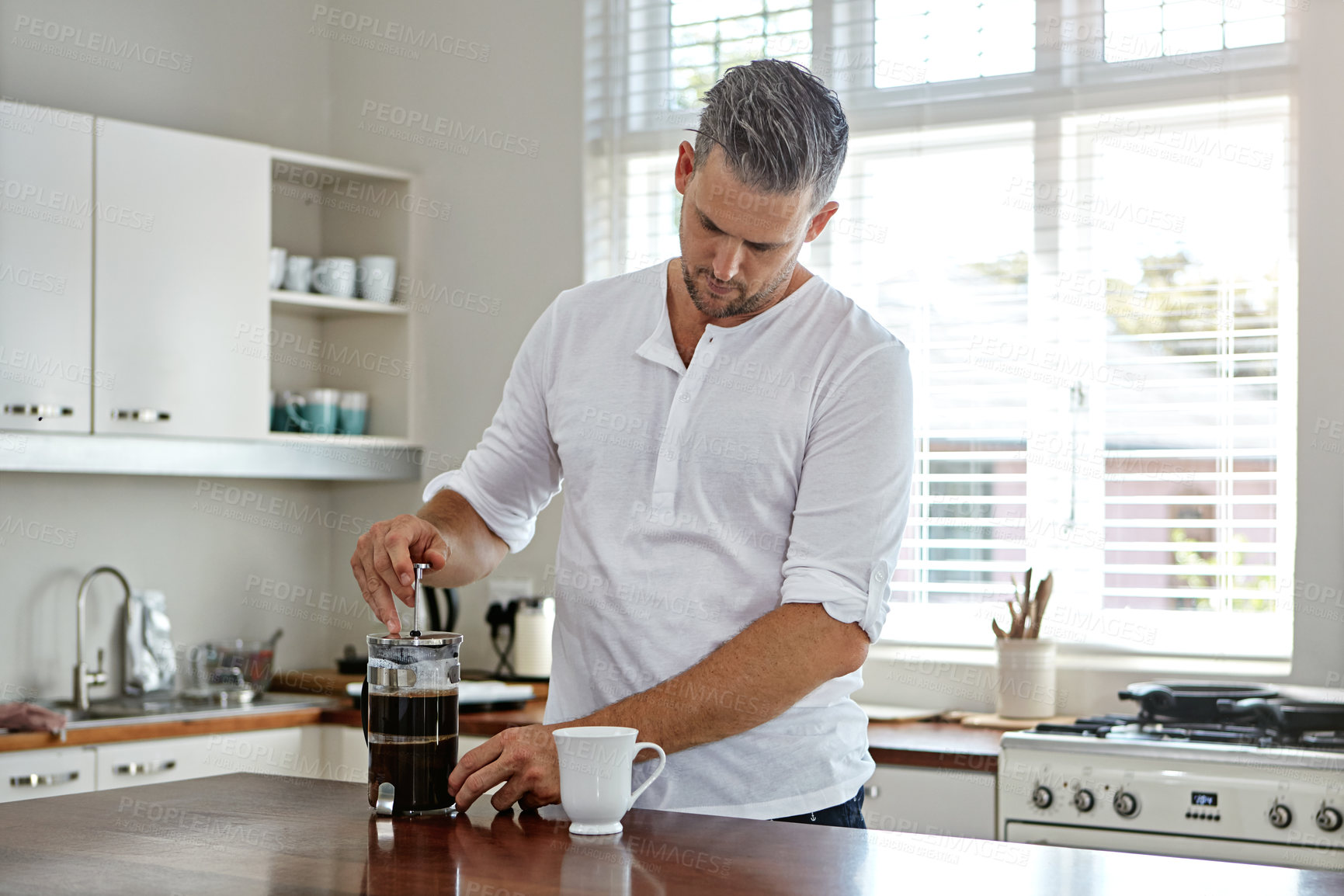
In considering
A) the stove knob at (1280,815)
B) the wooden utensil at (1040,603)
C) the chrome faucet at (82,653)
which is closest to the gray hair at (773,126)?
the stove knob at (1280,815)

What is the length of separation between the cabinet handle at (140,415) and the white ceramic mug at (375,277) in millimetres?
725

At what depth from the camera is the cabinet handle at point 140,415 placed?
3.15 metres

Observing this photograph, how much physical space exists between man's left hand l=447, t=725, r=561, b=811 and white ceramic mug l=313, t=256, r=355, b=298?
8.18 feet

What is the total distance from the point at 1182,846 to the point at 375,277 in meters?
2.45

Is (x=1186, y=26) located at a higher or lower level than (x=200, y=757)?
higher

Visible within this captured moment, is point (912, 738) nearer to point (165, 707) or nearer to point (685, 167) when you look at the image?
point (685, 167)

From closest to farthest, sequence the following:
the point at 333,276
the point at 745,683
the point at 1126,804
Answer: the point at 745,683 → the point at 1126,804 → the point at 333,276

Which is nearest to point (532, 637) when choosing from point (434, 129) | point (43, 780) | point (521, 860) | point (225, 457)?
point (225, 457)

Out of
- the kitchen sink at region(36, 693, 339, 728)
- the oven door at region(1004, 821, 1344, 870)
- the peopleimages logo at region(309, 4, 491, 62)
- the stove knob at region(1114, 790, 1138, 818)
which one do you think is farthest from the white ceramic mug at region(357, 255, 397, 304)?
the stove knob at region(1114, 790, 1138, 818)

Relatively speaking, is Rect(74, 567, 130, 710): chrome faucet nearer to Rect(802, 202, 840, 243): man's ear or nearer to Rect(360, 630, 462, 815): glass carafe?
Rect(360, 630, 462, 815): glass carafe

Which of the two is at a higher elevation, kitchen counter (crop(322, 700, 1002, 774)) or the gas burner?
the gas burner

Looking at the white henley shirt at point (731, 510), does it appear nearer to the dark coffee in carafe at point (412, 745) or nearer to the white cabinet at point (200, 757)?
the dark coffee in carafe at point (412, 745)

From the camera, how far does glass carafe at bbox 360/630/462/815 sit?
137 centimetres

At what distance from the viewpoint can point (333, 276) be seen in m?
3.66
